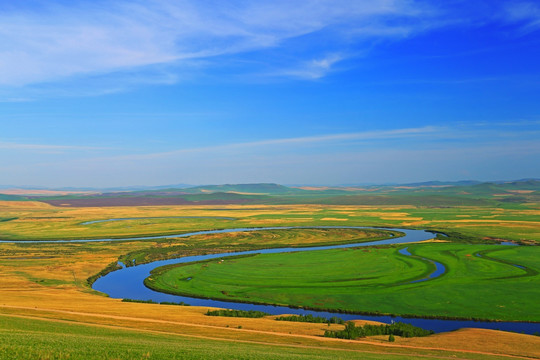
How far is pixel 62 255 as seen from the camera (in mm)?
75250

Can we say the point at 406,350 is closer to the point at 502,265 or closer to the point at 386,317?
the point at 386,317

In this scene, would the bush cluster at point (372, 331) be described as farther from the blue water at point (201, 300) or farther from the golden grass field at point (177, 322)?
the blue water at point (201, 300)

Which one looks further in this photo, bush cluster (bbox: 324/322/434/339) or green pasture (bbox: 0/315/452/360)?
bush cluster (bbox: 324/322/434/339)

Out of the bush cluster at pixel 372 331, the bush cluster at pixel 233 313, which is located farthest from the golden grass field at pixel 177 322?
the bush cluster at pixel 233 313

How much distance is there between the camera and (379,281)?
177 ft

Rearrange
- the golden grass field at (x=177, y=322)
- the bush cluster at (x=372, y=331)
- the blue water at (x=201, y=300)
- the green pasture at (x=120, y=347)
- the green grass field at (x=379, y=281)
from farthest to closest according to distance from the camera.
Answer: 1. the green grass field at (x=379, y=281)
2. the blue water at (x=201, y=300)
3. the bush cluster at (x=372, y=331)
4. the golden grass field at (x=177, y=322)
5. the green pasture at (x=120, y=347)

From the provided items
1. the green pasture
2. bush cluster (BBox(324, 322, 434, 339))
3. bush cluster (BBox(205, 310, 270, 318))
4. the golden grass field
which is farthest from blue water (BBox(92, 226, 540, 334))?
the green pasture

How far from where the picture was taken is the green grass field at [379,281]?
43000mm

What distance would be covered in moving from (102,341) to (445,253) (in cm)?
6725

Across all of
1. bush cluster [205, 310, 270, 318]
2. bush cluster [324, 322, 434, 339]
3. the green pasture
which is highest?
the green pasture

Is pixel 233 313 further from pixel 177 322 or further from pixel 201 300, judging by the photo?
pixel 201 300

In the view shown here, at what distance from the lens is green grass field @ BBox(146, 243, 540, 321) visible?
43.0m

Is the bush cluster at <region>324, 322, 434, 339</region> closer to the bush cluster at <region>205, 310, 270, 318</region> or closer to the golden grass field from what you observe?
the golden grass field

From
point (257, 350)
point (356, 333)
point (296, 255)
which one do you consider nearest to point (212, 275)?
point (296, 255)
